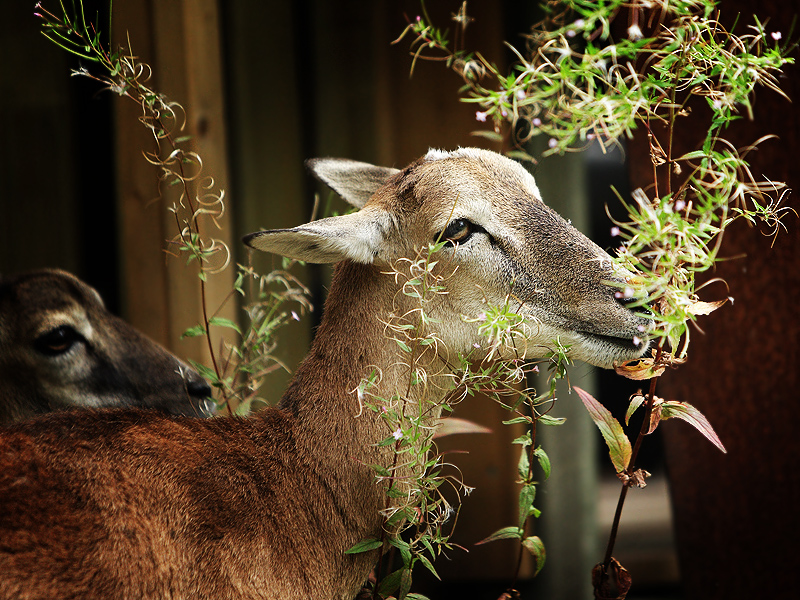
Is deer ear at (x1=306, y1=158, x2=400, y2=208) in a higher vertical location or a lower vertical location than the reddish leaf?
higher

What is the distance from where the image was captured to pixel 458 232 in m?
1.92

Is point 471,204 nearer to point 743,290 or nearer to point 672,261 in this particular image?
point 672,261

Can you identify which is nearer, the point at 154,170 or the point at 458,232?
the point at 458,232

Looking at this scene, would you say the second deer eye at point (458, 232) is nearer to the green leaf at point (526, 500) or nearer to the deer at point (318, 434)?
the deer at point (318, 434)

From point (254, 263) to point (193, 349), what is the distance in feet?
1.74

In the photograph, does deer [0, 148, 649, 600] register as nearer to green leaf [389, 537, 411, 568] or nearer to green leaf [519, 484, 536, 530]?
green leaf [389, 537, 411, 568]

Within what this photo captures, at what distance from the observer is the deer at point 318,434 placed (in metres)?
1.66

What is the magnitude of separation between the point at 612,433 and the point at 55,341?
193cm

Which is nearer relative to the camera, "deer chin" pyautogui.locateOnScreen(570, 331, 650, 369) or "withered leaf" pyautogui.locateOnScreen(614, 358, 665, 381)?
"withered leaf" pyautogui.locateOnScreen(614, 358, 665, 381)

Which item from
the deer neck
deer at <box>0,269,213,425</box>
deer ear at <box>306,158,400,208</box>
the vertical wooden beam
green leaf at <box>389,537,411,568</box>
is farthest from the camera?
the vertical wooden beam

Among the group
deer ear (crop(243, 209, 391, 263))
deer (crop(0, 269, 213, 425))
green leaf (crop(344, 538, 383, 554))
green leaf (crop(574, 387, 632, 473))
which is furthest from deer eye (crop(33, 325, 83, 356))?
green leaf (crop(574, 387, 632, 473))

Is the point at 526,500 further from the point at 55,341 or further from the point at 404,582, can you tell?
the point at 55,341

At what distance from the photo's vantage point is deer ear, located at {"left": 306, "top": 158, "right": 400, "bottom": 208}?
2389mm

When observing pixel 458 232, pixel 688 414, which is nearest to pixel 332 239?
pixel 458 232
